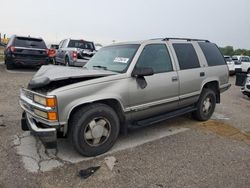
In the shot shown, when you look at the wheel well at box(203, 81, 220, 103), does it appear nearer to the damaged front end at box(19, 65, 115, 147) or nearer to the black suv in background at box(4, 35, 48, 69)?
the damaged front end at box(19, 65, 115, 147)

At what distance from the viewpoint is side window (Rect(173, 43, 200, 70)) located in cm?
471

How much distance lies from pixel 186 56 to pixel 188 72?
0.36 metres

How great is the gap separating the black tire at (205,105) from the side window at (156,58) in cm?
131

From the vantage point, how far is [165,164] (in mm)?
3473

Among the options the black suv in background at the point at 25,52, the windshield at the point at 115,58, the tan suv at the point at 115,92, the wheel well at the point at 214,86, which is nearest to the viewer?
the tan suv at the point at 115,92

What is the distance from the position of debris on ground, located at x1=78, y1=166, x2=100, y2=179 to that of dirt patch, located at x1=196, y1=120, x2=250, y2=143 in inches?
107

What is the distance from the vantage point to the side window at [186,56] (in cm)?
471

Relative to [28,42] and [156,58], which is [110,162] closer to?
[156,58]

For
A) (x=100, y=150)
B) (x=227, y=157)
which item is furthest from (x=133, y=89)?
(x=227, y=157)

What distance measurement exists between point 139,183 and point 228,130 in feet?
9.43

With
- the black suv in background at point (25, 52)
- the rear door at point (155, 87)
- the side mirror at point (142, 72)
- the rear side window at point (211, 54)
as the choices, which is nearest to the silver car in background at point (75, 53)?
the black suv in background at point (25, 52)

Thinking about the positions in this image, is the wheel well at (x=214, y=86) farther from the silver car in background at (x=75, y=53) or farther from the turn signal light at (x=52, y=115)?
the silver car in background at (x=75, y=53)

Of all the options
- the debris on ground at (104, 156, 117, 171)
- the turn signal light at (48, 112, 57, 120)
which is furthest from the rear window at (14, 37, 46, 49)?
the debris on ground at (104, 156, 117, 171)

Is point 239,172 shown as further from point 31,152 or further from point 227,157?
point 31,152
